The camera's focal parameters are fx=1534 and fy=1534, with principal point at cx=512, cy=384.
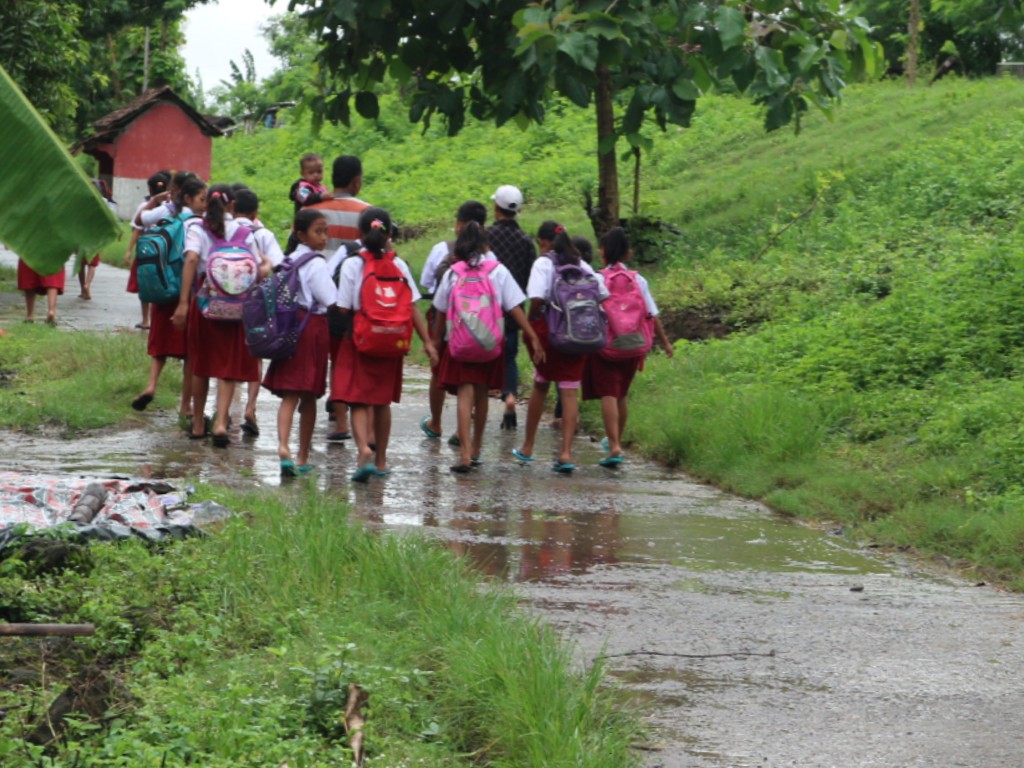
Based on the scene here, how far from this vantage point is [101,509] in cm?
756

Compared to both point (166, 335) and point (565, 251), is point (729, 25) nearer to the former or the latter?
point (565, 251)

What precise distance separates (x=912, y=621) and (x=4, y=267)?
71.8 ft

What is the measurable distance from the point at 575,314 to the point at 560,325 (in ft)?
0.43

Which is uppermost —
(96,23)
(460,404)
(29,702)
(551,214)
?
(96,23)

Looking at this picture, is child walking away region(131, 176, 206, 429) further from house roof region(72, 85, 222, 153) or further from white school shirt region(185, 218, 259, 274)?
house roof region(72, 85, 222, 153)

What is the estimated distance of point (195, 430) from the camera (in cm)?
1067

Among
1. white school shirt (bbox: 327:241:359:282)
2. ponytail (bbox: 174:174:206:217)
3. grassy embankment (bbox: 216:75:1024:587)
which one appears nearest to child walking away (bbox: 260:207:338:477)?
white school shirt (bbox: 327:241:359:282)

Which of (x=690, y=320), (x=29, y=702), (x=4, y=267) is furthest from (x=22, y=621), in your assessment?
(x=4, y=267)

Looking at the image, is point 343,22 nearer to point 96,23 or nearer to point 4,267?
point 96,23

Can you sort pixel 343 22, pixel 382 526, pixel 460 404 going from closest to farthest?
pixel 382 526
pixel 460 404
pixel 343 22

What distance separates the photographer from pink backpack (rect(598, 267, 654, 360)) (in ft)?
34.4

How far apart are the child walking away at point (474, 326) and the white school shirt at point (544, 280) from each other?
109mm

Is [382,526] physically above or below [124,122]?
below

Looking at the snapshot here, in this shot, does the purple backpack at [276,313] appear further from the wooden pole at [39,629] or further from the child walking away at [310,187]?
the wooden pole at [39,629]
